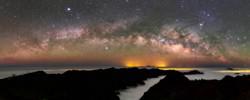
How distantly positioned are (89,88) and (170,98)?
11.4 metres

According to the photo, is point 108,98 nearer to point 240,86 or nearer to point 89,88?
point 89,88

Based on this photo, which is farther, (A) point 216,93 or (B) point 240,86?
(B) point 240,86

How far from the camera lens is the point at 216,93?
81.9 ft

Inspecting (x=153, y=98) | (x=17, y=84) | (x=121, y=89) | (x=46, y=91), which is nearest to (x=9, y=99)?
(x=46, y=91)

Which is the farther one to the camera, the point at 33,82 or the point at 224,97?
the point at 33,82

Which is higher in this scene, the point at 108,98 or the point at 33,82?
the point at 33,82

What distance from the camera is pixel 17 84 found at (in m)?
32.9

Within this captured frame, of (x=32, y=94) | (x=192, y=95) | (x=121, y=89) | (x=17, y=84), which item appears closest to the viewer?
(x=192, y=95)

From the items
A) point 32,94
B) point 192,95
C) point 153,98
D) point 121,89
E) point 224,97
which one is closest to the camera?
point 224,97

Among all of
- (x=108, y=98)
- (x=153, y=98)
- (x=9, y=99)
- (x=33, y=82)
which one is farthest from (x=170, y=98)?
(x=33, y=82)

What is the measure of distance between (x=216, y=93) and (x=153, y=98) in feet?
24.8

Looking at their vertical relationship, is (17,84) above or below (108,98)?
above

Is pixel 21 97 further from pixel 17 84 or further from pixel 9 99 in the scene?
pixel 17 84

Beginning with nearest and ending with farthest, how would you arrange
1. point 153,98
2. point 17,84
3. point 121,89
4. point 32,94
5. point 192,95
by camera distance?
point 192,95 → point 32,94 → point 153,98 → point 17,84 → point 121,89
